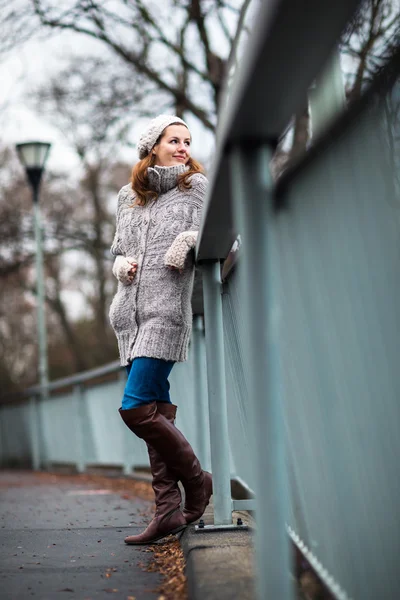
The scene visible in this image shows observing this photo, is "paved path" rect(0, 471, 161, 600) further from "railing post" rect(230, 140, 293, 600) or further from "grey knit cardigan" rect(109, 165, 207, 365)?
"railing post" rect(230, 140, 293, 600)

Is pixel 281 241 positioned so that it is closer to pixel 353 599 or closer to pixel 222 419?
pixel 353 599

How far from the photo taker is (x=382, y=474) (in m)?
1.91

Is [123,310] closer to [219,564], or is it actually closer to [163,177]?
[163,177]

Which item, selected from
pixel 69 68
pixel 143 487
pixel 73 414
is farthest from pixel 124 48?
pixel 143 487

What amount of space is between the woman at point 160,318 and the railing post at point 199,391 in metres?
0.95

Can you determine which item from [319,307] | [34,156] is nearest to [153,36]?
[34,156]

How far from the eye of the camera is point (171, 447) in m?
4.22

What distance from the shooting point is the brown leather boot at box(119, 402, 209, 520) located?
13.7 ft

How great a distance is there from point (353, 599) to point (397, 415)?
546mm

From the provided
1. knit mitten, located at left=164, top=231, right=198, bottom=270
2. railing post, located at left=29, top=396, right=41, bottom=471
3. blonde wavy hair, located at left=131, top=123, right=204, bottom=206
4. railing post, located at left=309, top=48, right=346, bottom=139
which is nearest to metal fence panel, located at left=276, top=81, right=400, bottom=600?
railing post, located at left=309, top=48, right=346, bottom=139

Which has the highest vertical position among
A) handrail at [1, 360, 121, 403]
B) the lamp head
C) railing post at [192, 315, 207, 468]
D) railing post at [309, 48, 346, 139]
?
the lamp head

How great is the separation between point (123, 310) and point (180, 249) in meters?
0.42

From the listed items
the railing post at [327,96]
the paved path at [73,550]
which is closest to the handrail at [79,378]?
the paved path at [73,550]

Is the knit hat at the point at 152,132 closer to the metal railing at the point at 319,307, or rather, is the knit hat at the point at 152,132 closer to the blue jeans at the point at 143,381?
the blue jeans at the point at 143,381
